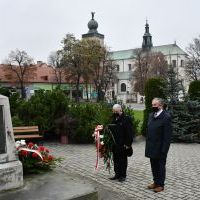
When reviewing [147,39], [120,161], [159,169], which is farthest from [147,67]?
[159,169]

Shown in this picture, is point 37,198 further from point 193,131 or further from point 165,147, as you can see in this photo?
point 193,131

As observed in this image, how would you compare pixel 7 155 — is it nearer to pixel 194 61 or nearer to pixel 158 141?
pixel 158 141

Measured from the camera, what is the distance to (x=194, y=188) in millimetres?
7340

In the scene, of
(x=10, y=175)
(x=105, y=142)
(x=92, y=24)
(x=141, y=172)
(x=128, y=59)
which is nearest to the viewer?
(x=10, y=175)

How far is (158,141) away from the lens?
698 centimetres

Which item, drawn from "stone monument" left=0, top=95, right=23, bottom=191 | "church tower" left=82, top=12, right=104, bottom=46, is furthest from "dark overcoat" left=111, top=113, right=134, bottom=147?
"church tower" left=82, top=12, right=104, bottom=46

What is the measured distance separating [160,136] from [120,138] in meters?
1.04

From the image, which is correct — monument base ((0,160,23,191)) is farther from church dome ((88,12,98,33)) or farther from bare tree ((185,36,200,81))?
church dome ((88,12,98,33))

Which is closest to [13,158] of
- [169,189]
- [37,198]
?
[37,198]

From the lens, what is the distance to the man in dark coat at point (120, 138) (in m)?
7.73

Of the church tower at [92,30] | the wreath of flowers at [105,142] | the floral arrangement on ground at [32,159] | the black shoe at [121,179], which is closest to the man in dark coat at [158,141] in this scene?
the black shoe at [121,179]

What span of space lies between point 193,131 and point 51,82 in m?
61.9

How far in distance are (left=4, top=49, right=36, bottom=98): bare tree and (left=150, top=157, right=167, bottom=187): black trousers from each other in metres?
52.3

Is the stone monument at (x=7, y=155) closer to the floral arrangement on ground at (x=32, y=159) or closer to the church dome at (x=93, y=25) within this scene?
the floral arrangement on ground at (x=32, y=159)
